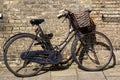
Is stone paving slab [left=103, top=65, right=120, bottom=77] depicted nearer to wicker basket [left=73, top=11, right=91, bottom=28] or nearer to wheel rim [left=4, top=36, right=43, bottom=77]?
wicker basket [left=73, top=11, right=91, bottom=28]

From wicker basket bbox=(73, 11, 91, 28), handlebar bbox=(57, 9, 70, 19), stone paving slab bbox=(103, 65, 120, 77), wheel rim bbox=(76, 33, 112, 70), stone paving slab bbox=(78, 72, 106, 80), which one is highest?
handlebar bbox=(57, 9, 70, 19)

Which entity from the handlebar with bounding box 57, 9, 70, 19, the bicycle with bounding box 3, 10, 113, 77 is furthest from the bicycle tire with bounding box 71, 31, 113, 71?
the handlebar with bounding box 57, 9, 70, 19

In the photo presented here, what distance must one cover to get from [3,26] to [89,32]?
74.4 inches

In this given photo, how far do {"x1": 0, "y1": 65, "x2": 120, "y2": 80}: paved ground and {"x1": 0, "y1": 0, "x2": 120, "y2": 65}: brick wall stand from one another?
0.71m

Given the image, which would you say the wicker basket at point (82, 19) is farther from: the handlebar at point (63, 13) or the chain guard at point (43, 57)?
the chain guard at point (43, 57)

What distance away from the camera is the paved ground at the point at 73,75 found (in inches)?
281

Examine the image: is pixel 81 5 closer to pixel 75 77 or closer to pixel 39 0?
pixel 39 0

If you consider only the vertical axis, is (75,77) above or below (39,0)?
below

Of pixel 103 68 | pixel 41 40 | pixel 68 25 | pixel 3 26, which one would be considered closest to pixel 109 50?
pixel 103 68

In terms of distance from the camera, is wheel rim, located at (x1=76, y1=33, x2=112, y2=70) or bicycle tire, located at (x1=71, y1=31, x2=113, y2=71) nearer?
bicycle tire, located at (x1=71, y1=31, x2=113, y2=71)

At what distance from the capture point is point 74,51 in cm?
740

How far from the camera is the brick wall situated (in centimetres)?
755

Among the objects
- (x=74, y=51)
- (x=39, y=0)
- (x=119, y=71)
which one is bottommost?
(x=119, y=71)

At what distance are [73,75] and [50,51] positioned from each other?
0.70 metres
